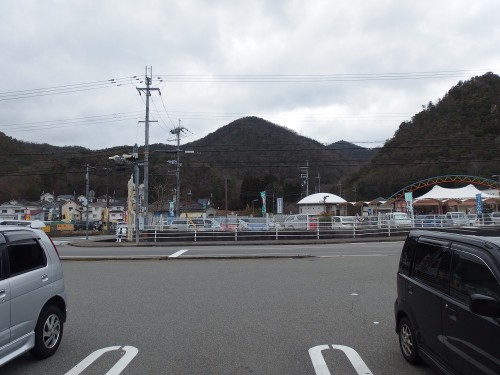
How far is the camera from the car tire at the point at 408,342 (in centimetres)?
504

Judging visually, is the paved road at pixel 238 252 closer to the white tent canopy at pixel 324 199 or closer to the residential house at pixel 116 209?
the white tent canopy at pixel 324 199

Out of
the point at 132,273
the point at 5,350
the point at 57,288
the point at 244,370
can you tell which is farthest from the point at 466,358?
the point at 132,273

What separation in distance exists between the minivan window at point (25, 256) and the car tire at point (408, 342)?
4688 millimetres

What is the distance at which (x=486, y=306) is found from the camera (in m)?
3.36

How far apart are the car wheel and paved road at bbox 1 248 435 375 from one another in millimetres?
127

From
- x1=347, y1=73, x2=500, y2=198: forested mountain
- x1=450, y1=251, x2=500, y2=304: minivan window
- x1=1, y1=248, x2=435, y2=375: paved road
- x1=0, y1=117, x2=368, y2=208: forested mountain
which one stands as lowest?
x1=1, y1=248, x2=435, y2=375: paved road

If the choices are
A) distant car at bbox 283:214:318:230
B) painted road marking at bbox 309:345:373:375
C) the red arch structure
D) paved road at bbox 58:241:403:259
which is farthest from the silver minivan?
the red arch structure

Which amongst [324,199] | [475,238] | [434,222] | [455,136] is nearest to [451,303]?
[475,238]

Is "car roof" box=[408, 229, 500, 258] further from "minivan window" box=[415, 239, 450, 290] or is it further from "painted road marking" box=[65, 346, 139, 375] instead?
"painted road marking" box=[65, 346, 139, 375]

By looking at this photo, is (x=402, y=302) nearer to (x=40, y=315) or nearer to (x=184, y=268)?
(x=40, y=315)

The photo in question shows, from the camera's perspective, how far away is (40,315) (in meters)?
5.46

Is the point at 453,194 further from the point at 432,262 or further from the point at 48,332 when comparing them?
the point at 48,332

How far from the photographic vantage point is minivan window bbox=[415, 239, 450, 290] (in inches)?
174

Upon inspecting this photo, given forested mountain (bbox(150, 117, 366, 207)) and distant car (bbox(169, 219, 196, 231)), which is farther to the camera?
forested mountain (bbox(150, 117, 366, 207))
